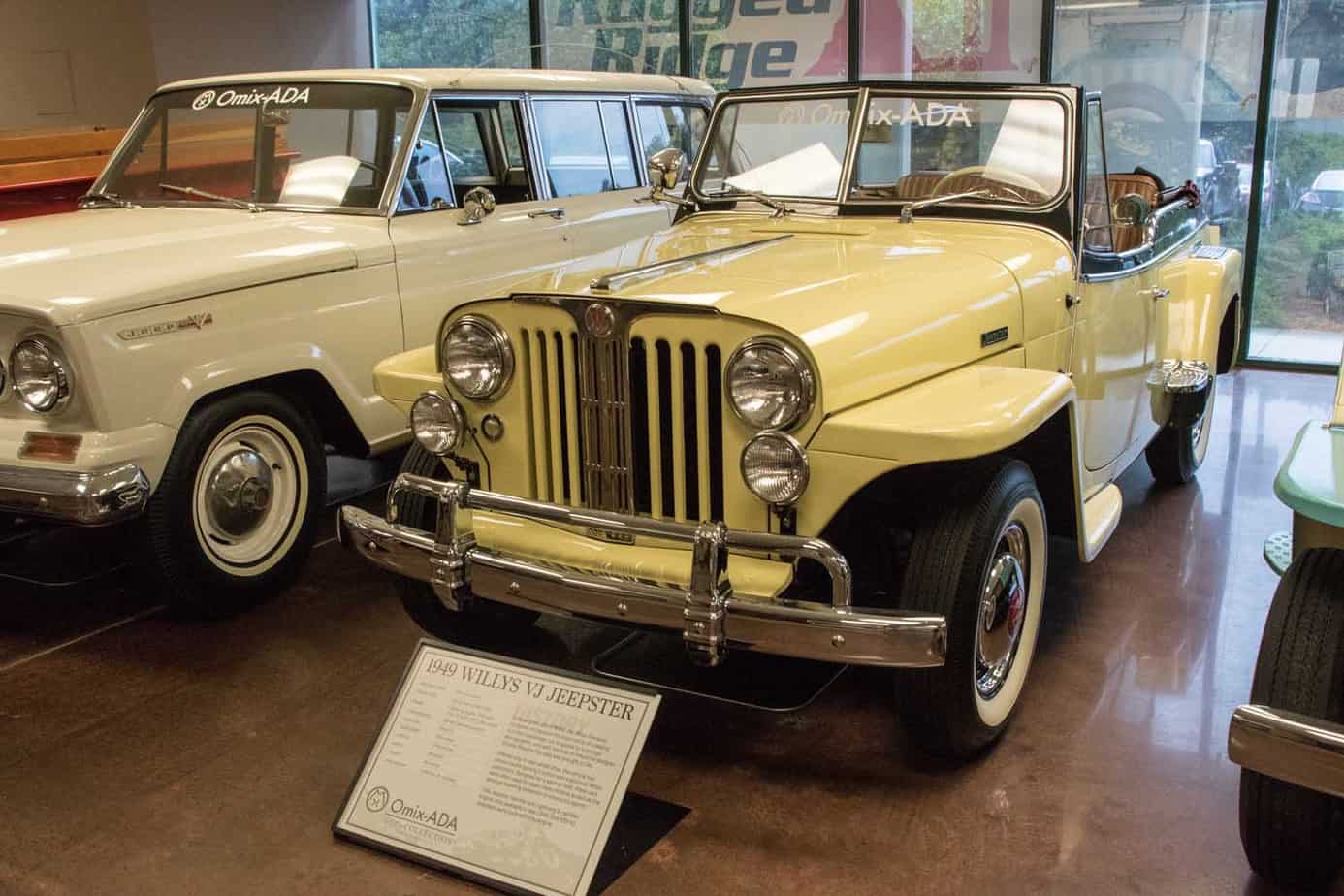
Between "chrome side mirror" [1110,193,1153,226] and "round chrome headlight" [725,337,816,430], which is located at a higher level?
"chrome side mirror" [1110,193,1153,226]

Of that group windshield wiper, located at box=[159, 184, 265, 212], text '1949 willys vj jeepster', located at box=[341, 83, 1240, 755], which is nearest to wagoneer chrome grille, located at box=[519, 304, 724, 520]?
text '1949 willys vj jeepster', located at box=[341, 83, 1240, 755]

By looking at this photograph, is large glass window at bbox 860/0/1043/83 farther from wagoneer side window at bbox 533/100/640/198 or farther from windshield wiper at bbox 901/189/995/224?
windshield wiper at bbox 901/189/995/224

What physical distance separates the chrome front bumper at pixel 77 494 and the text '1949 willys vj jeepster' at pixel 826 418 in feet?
2.84

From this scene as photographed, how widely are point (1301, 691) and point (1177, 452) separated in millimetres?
3089

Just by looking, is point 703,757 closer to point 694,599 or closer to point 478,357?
point 694,599

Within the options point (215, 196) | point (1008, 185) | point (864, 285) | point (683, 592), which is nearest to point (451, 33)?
point (215, 196)

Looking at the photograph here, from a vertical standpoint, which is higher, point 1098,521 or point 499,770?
point 1098,521

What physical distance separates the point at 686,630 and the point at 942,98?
2.22m

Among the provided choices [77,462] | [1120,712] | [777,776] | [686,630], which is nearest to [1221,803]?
[1120,712]

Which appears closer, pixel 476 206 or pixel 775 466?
pixel 775 466

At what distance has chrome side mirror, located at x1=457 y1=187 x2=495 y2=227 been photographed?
4.82 meters

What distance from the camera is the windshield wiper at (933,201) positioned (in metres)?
3.87

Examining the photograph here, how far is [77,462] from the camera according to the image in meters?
3.59

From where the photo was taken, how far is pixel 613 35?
9.30 m
